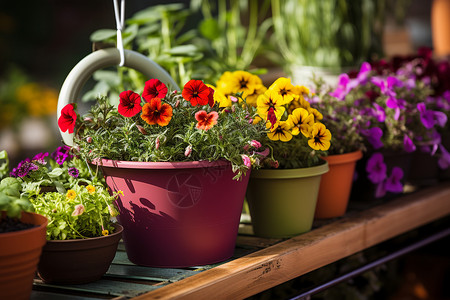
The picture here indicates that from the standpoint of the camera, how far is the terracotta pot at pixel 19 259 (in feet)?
3.34

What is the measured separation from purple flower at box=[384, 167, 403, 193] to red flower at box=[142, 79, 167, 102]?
0.89 m

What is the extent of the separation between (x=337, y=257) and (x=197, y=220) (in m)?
0.47

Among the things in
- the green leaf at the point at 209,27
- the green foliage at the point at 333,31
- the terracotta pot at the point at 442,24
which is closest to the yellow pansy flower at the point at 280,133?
the green leaf at the point at 209,27

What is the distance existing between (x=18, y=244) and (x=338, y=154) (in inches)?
37.9

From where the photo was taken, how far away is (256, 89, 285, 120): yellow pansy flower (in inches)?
56.6

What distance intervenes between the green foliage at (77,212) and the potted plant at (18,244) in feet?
0.29

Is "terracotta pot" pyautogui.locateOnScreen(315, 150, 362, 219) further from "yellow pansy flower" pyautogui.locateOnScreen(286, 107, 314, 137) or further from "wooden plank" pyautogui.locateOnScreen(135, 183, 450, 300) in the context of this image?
"yellow pansy flower" pyautogui.locateOnScreen(286, 107, 314, 137)

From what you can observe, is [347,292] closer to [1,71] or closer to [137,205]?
[137,205]

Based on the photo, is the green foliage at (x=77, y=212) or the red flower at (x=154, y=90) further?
the red flower at (x=154, y=90)

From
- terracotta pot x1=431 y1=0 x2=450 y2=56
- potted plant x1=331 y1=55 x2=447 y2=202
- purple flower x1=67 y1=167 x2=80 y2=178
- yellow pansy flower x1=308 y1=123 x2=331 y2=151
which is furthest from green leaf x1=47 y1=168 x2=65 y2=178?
terracotta pot x1=431 y1=0 x2=450 y2=56

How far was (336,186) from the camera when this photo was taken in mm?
1726

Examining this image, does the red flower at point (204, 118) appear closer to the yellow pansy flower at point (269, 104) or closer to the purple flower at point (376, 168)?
the yellow pansy flower at point (269, 104)

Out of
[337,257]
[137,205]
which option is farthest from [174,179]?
[337,257]

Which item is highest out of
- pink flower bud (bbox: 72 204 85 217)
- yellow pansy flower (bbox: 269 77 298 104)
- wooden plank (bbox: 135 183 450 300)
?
yellow pansy flower (bbox: 269 77 298 104)
